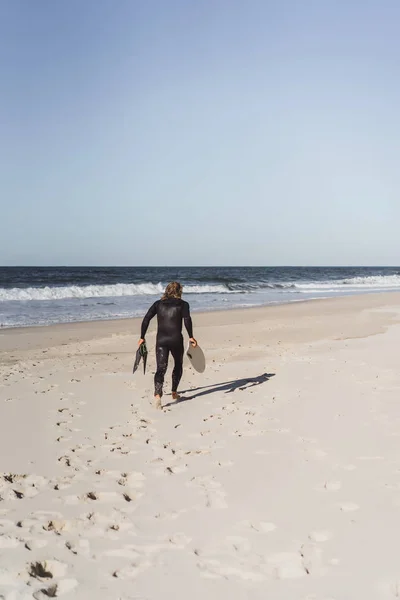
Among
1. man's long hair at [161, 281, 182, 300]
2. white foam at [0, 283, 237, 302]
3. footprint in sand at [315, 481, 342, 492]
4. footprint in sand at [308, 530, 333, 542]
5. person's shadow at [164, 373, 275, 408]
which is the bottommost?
person's shadow at [164, 373, 275, 408]

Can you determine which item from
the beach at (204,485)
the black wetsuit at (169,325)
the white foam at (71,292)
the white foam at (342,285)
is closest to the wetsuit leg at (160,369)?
the black wetsuit at (169,325)

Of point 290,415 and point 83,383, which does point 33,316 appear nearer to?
point 83,383

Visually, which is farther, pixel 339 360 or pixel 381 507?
pixel 339 360

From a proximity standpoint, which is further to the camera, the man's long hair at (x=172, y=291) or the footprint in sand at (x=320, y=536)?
the man's long hair at (x=172, y=291)

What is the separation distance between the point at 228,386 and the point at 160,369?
5.36 ft

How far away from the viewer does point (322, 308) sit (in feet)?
75.8

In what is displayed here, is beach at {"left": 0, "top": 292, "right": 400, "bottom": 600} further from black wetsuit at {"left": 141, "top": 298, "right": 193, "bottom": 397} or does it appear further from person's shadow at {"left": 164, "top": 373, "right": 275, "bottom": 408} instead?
black wetsuit at {"left": 141, "top": 298, "right": 193, "bottom": 397}

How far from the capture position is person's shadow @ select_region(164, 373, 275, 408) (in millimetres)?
7699

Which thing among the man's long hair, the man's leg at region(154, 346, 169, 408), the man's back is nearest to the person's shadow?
the man's leg at region(154, 346, 169, 408)

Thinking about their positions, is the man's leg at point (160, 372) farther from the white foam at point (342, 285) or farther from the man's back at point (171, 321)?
the white foam at point (342, 285)

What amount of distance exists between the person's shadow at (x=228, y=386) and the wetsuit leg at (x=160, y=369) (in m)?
0.49

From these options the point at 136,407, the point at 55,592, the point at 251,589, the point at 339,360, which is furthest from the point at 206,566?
the point at 339,360

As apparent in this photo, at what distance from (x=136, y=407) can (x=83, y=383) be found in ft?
6.01

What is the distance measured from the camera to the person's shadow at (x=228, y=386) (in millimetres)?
7699
